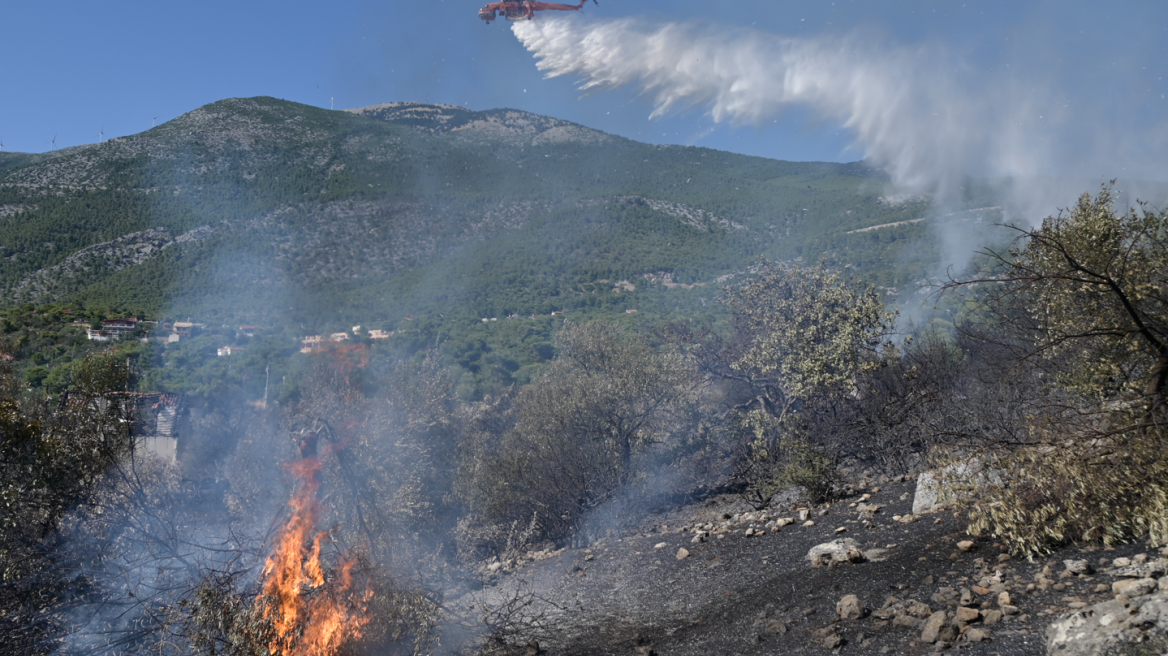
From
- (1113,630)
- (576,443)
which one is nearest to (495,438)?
(576,443)

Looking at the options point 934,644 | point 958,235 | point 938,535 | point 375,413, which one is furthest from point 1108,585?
point 958,235

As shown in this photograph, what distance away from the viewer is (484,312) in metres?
52.4

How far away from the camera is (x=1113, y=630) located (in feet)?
15.3

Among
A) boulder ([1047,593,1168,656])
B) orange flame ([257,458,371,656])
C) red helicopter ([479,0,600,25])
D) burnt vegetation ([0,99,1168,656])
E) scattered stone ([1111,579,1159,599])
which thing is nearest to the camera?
boulder ([1047,593,1168,656])

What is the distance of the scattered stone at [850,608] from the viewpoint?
273 inches

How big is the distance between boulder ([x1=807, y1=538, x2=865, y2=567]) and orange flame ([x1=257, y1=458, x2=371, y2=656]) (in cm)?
654

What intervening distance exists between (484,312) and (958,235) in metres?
36.4

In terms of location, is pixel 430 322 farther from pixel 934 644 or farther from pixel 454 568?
pixel 934 644

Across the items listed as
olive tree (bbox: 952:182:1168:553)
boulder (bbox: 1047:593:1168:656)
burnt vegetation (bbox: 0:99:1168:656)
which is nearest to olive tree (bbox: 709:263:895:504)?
burnt vegetation (bbox: 0:99:1168:656)

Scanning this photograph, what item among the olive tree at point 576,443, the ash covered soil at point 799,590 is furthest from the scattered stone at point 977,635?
the olive tree at point 576,443

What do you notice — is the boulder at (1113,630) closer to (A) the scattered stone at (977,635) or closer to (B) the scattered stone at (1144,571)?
(A) the scattered stone at (977,635)

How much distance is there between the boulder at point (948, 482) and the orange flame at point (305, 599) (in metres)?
7.64

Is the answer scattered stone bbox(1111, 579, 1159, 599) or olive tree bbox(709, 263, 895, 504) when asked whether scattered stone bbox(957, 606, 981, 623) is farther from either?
olive tree bbox(709, 263, 895, 504)

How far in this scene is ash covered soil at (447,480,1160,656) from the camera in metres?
6.07
